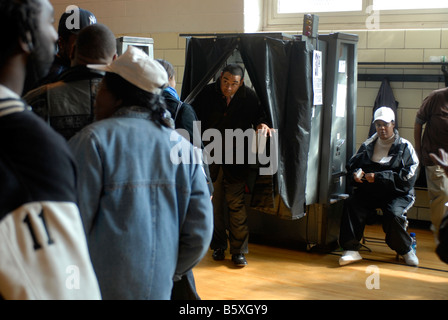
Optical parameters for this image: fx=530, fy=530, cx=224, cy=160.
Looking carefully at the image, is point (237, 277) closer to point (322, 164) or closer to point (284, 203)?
point (284, 203)

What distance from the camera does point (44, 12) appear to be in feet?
3.20

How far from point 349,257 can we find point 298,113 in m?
1.23

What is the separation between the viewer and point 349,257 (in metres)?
4.24

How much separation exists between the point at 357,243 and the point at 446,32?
7.55 feet

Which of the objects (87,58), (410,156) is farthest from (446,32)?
(87,58)

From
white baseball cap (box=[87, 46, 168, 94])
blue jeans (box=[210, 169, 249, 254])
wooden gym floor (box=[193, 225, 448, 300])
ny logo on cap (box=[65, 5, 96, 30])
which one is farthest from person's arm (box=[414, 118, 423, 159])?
white baseball cap (box=[87, 46, 168, 94])

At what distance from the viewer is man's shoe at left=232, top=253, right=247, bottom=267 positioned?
4.17 metres

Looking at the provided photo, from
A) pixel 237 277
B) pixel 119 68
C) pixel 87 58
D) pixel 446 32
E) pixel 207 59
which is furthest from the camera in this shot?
pixel 446 32

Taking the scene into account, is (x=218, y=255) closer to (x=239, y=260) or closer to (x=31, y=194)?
(x=239, y=260)

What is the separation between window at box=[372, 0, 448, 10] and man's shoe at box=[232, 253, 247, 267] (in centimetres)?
299

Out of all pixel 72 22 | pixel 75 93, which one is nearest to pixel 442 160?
pixel 75 93

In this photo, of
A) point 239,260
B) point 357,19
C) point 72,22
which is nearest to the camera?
point 72,22

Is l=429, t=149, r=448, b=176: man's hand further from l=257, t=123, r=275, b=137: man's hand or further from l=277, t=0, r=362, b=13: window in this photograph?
l=277, t=0, r=362, b=13: window

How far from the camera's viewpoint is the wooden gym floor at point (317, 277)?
357cm
